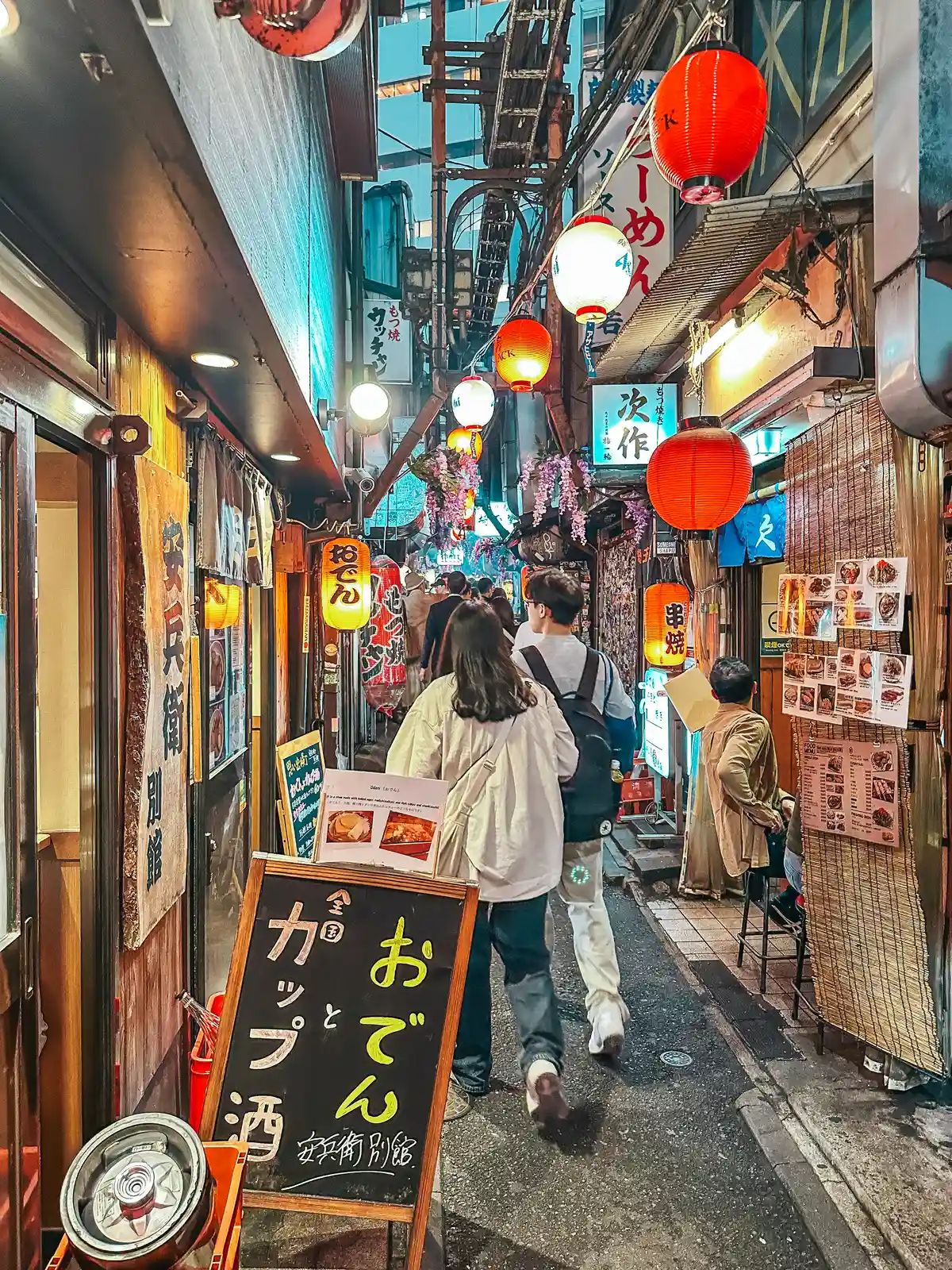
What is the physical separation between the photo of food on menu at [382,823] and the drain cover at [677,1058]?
3.27 meters

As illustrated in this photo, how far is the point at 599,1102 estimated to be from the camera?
5.32 metres

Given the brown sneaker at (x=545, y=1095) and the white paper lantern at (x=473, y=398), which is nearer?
the brown sneaker at (x=545, y=1095)

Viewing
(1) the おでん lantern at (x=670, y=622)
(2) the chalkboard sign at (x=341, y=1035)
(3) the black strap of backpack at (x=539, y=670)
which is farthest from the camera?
(1) the おでん lantern at (x=670, y=622)

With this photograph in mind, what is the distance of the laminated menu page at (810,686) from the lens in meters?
5.86

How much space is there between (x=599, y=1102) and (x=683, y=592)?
22.1 ft

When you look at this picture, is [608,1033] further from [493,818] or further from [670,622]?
[670,622]

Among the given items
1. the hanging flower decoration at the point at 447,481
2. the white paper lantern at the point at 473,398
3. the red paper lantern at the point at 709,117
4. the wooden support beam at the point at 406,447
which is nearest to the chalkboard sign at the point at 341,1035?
the red paper lantern at the point at 709,117

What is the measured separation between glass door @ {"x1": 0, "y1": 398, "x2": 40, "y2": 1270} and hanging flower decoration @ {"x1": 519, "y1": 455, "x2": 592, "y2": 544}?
40.0ft

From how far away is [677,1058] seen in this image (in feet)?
19.3

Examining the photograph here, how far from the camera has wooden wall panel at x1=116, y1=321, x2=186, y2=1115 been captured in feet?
12.8

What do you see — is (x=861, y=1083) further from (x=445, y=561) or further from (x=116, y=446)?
(x=445, y=561)

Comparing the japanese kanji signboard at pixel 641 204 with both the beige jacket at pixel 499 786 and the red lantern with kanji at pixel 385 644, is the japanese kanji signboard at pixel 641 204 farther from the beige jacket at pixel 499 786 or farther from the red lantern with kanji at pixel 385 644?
the red lantern with kanji at pixel 385 644

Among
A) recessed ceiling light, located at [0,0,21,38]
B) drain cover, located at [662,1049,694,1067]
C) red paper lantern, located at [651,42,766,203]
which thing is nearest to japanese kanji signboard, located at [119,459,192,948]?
recessed ceiling light, located at [0,0,21,38]

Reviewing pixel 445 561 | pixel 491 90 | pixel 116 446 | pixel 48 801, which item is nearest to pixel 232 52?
pixel 116 446
